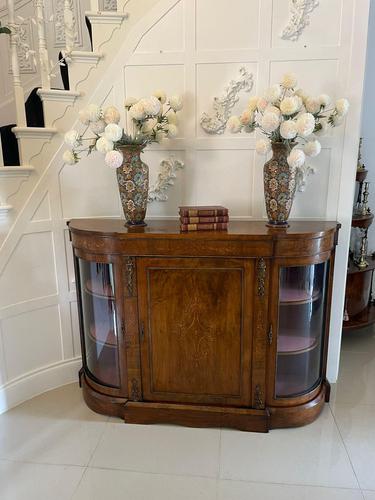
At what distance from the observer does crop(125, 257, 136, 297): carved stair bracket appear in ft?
6.16

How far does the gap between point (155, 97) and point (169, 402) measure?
1.65 metres

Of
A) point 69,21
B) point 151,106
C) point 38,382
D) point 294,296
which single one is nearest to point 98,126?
point 151,106

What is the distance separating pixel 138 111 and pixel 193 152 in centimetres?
46

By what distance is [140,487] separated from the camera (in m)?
1.64

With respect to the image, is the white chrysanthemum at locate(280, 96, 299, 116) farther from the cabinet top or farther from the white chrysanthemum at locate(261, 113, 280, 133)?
the cabinet top

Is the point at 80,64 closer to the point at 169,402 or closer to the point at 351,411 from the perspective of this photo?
the point at 169,402

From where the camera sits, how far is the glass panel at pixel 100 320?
202 cm

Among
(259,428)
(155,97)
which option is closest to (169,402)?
(259,428)

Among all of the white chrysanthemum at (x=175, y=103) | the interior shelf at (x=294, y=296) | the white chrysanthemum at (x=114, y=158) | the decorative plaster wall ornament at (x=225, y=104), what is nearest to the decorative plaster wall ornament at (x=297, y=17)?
the decorative plaster wall ornament at (x=225, y=104)

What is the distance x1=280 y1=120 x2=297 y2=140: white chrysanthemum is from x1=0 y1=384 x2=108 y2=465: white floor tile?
182 cm

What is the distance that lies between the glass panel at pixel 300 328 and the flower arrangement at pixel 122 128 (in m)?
1.04

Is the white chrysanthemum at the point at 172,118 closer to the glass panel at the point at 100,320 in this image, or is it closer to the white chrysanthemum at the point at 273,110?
the white chrysanthemum at the point at 273,110

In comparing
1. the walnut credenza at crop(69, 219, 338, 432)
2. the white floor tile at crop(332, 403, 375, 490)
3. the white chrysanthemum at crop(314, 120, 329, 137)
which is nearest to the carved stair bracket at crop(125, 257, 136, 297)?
the walnut credenza at crop(69, 219, 338, 432)

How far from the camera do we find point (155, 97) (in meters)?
1.89
